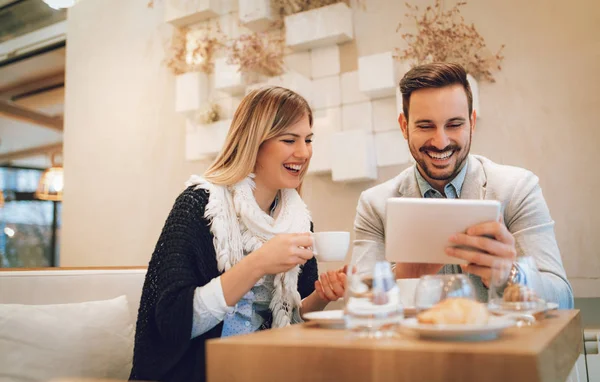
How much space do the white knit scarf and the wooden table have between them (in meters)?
0.78

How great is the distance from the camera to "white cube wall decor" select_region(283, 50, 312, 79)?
332cm

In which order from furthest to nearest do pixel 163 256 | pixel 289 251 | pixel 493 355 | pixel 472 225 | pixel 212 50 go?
1. pixel 212 50
2. pixel 163 256
3. pixel 289 251
4. pixel 472 225
5. pixel 493 355

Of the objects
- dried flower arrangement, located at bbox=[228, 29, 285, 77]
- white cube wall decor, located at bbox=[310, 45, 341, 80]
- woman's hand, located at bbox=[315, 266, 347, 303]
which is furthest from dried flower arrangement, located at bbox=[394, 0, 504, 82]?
woman's hand, located at bbox=[315, 266, 347, 303]

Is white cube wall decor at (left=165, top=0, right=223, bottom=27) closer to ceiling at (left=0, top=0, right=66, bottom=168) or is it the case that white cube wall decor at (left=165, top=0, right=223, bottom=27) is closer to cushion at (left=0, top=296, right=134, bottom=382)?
ceiling at (left=0, top=0, right=66, bottom=168)

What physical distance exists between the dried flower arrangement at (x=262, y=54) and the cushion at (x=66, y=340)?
5.84 feet

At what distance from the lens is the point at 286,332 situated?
100 centimetres

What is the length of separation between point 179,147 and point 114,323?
1.99m

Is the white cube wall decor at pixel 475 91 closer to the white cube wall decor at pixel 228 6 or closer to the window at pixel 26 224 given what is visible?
the white cube wall decor at pixel 228 6

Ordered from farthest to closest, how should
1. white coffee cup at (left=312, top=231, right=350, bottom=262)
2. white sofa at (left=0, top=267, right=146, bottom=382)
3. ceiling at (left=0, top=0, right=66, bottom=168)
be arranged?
ceiling at (left=0, top=0, right=66, bottom=168)
white sofa at (left=0, top=267, right=146, bottom=382)
white coffee cup at (left=312, top=231, right=350, bottom=262)

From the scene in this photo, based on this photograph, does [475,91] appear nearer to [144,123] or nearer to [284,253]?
[284,253]

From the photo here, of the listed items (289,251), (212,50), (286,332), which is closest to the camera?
(286,332)

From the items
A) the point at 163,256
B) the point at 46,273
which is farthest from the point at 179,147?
the point at 163,256

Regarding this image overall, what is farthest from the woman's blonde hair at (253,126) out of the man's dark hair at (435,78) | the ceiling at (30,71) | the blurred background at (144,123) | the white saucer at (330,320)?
the ceiling at (30,71)

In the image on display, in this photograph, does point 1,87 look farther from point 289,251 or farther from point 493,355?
point 493,355
